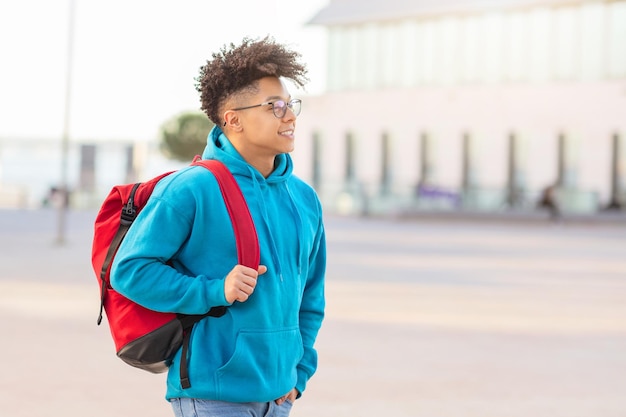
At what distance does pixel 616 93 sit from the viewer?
192 feet

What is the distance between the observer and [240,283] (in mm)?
3133

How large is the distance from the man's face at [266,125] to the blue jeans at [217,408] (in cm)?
73

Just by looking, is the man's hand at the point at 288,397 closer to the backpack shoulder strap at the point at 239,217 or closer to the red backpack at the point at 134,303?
the red backpack at the point at 134,303

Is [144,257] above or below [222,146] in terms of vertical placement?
below

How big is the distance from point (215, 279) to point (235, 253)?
0.31ft

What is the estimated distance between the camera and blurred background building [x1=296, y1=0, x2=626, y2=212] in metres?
59.3

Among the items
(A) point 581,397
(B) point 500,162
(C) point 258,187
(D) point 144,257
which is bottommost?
(A) point 581,397

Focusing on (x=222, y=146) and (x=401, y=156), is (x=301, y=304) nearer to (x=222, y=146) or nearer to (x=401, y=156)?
(x=222, y=146)

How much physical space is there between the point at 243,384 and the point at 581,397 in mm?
4426

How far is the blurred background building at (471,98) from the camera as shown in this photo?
5928cm

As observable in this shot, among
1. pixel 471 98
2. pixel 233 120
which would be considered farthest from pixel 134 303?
pixel 471 98

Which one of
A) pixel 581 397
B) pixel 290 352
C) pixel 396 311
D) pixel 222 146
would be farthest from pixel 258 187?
pixel 396 311

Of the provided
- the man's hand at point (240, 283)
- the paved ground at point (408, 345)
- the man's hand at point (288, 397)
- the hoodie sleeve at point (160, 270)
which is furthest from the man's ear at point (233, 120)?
the paved ground at point (408, 345)

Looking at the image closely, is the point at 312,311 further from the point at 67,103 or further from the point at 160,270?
the point at 67,103
